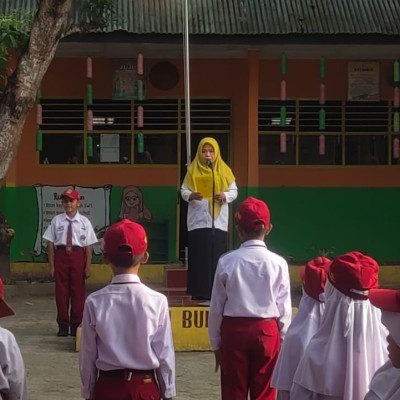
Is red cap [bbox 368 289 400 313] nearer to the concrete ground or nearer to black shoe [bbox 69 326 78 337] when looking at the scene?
the concrete ground

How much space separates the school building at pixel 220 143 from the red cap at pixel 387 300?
31.6ft

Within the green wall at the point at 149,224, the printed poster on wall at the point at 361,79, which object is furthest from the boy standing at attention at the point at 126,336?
the printed poster on wall at the point at 361,79

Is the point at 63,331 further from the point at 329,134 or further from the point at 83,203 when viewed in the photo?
the point at 329,134

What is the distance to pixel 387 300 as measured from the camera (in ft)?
9.71

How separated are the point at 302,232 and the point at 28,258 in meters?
4.18

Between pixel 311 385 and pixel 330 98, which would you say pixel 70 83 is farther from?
pixel 311 385

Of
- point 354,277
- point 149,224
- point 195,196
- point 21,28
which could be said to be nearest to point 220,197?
point 195,196

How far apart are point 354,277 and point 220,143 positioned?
955 centimetres

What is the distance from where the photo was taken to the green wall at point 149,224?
12.8 metres

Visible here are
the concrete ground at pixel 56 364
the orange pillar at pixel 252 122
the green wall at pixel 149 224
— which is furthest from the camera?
the green wall at pixel 149 224

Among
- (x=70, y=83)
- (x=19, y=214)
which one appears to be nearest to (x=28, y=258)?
(x=19, y=214)

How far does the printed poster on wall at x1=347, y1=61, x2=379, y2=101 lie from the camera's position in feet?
42.7

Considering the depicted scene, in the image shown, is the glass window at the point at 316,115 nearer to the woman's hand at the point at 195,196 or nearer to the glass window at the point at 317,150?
the glass window at the point at 317,150

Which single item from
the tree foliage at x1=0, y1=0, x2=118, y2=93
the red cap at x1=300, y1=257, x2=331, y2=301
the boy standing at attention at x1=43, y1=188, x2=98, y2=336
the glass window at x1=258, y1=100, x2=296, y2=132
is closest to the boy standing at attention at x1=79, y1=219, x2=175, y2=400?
the red cap at x1=300, y1=257, x2=331, y2=301
